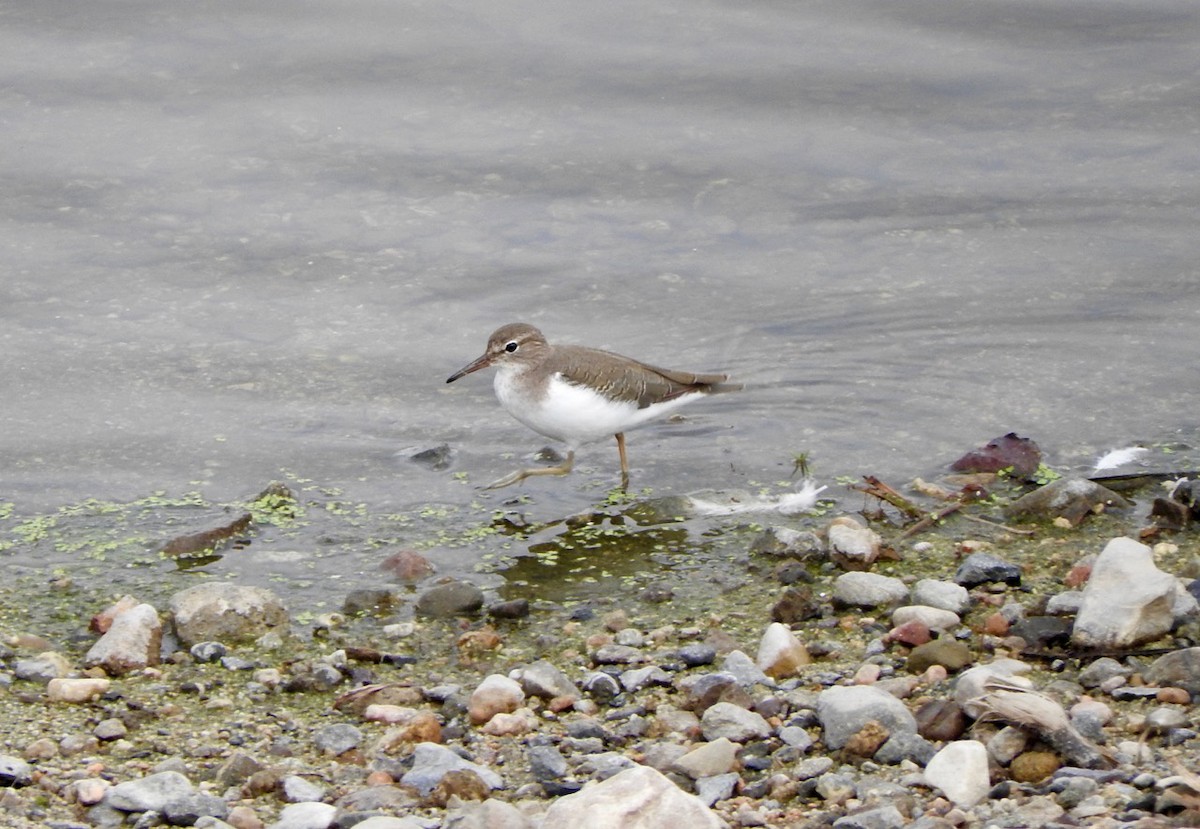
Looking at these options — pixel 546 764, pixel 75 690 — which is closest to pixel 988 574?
pixel 546 764

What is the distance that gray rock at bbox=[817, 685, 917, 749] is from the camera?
180 inches

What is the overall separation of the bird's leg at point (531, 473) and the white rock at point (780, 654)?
2381 millimetres

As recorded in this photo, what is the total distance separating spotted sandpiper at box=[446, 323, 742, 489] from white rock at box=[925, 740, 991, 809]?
3593 millimetres

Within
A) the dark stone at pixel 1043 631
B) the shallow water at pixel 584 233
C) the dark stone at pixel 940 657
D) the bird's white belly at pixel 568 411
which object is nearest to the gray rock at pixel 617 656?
the dark stone at pixel 940 657

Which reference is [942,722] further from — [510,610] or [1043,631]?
[510,610]

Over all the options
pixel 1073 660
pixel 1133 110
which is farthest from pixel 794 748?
pixel 1133 110

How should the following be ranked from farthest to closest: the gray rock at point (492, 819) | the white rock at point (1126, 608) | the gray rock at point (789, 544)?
the gray rock at point (789, 544) < the white rock at point (1126, 608) < the gray rock at point (492, 819)

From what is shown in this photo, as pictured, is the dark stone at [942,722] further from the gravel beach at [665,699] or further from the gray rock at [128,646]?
the gray rock at [128,646]

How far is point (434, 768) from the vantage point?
450 cm

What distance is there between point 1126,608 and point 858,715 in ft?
3.66

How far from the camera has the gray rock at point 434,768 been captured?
4.42m

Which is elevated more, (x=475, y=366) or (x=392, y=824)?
(x=475, y=366)

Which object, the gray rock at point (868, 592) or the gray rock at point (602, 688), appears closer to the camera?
the gray rock at point (602, 688)

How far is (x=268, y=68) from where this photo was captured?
465 inches
